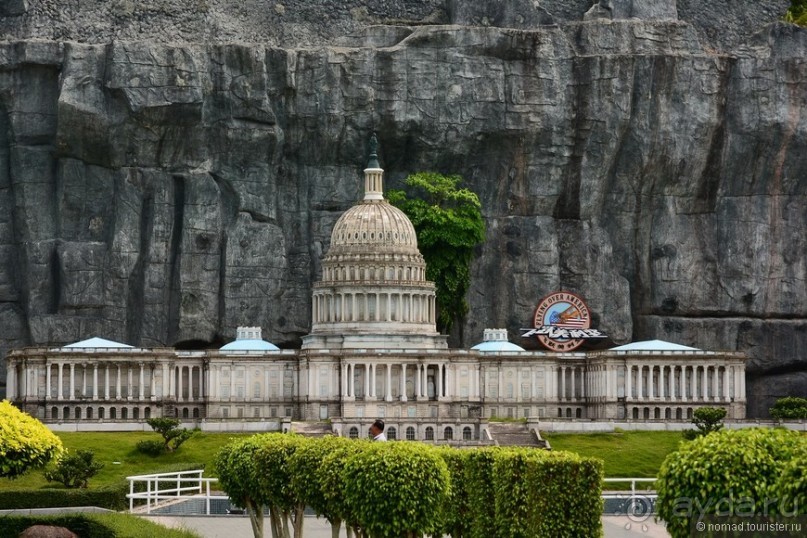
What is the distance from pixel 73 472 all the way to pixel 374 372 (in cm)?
4672

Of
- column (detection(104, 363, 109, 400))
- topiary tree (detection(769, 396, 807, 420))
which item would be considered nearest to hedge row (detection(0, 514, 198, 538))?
column (detection(104, 363, 109, 400))

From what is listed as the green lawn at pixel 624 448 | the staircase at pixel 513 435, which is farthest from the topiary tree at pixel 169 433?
the green lawn at pixel 624 448

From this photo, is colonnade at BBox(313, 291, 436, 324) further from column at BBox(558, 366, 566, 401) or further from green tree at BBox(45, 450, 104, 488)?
green tree at BBox(45, 450, 104, 488)

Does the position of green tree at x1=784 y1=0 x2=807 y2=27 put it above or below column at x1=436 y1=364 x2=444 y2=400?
above

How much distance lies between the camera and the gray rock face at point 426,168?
500 ft

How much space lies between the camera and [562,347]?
156 metres

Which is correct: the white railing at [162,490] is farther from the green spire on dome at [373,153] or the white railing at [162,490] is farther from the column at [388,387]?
the green spire on dome at [373,153]

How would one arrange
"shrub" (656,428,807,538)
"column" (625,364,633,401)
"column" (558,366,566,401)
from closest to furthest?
1. "shrub" (656,428,807,538)
2. "column" (625,364,633,401)
3. "column" (558,366,566,401)

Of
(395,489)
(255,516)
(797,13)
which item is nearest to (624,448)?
(255,516)

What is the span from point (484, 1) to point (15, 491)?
87.8m

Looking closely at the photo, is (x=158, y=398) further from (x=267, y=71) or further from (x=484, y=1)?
(x=484, y=1)

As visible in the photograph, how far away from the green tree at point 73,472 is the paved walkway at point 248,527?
17.6m

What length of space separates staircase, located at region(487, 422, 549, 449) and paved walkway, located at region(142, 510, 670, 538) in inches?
1688

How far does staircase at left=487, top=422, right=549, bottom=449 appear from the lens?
130 metres
